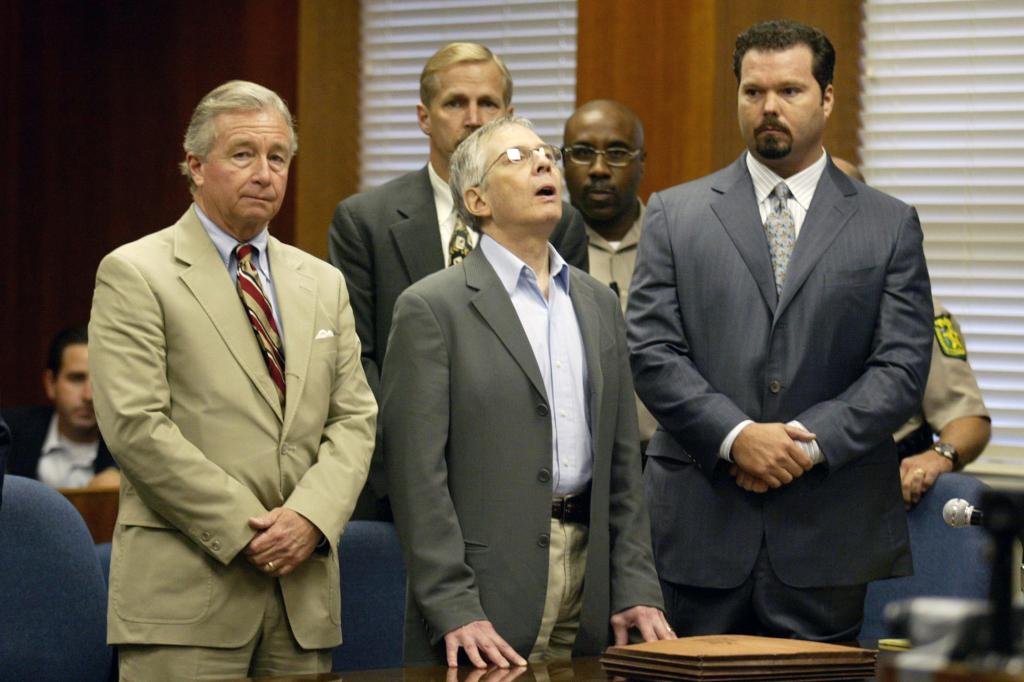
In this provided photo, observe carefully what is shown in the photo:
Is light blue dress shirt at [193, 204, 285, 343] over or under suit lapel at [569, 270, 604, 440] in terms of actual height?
over

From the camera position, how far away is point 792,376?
329cm

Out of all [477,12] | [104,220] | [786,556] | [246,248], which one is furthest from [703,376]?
[104,220]

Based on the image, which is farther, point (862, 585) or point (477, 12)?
point (477, 12)

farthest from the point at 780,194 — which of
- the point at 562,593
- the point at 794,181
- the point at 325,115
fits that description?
the point at 325,115

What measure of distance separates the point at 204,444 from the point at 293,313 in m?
0.33

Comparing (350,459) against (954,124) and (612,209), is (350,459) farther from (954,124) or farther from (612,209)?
(954,124)

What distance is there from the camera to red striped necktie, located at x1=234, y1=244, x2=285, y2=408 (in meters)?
2.97

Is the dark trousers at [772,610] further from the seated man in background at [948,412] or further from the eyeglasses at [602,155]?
the eyeglasses at [602,155]

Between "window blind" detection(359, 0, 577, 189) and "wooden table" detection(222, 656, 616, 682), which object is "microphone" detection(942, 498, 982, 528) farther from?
"window blind" detection(359, 0, 577, 189)

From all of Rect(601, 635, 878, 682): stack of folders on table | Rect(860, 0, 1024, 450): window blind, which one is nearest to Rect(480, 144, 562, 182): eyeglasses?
Rect(601, 635, 878, 682): stack of folders on table

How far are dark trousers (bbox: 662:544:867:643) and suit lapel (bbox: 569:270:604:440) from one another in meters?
0.62

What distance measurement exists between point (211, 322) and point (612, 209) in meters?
1.66

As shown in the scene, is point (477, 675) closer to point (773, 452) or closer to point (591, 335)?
point (591, 335)

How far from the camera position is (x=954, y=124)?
16.6ft
